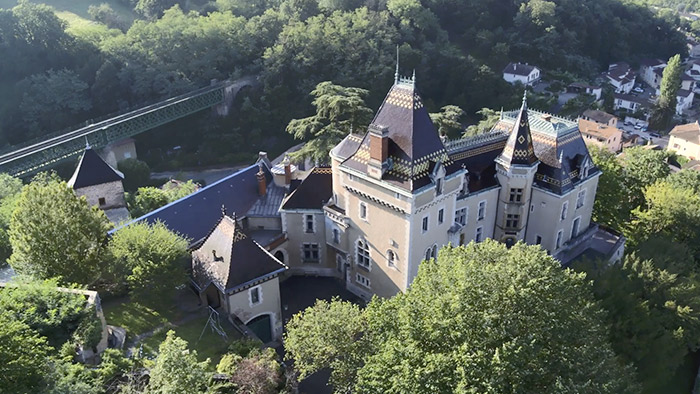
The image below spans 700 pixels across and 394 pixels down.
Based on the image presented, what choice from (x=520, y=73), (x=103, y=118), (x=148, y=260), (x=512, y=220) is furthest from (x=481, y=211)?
(x=520, y=73)

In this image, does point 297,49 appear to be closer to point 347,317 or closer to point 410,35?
point 410,35

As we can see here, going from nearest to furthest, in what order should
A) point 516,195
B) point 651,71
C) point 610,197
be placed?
point 516,195 → point 610,197 → point 651,71

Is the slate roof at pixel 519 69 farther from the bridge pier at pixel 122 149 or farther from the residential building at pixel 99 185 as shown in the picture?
the residential building at pixel 99 185

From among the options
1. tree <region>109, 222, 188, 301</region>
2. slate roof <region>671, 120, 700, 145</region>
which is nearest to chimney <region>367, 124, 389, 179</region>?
tree <region>109, 222, 188, 301</region>

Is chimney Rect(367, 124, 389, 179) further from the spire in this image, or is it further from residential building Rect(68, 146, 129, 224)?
residential building Rect(68, 146, 129, 224)

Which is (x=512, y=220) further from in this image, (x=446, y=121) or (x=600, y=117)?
(x=600, y=117)

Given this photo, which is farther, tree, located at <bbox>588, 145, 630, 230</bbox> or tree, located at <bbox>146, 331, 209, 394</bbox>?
tree, located at <bbox>588, 145, 630, 230</bbox>
